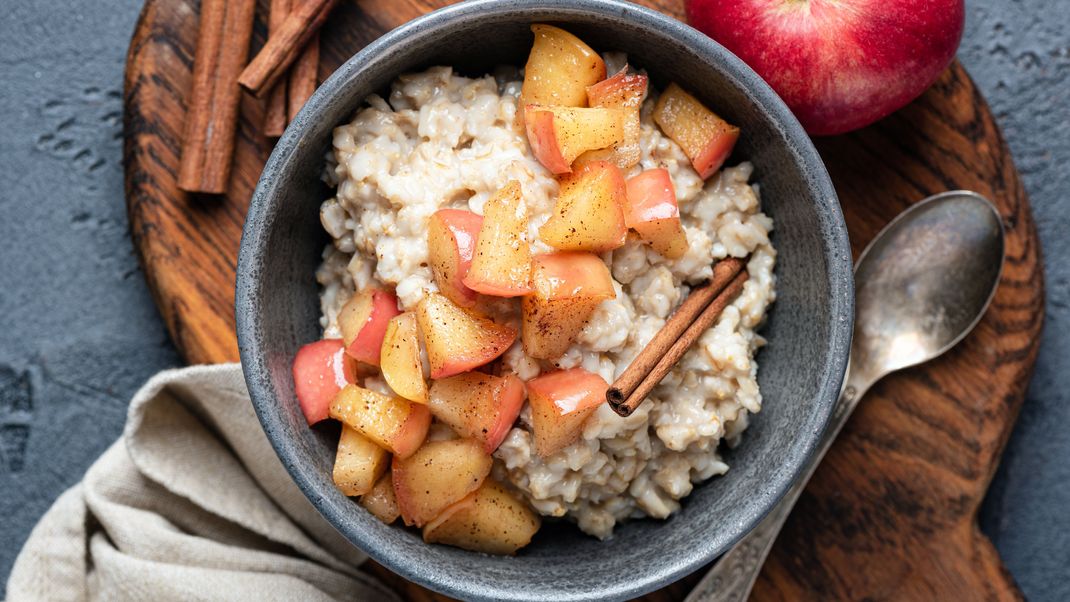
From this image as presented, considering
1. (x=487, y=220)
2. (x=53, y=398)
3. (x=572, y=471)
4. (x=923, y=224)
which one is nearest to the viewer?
(x=487, y=220)

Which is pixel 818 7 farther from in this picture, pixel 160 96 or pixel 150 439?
pixel 150 439

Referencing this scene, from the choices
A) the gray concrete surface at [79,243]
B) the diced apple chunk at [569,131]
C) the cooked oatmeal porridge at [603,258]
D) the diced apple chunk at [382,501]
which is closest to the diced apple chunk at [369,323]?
the cooked oatmeal porridge at [603,258]

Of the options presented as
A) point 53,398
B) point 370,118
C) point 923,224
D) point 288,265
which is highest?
point 370,118

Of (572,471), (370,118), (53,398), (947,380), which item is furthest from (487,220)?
(53,398)

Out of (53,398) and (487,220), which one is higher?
(487,220)

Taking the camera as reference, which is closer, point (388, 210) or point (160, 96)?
point (388, 210)

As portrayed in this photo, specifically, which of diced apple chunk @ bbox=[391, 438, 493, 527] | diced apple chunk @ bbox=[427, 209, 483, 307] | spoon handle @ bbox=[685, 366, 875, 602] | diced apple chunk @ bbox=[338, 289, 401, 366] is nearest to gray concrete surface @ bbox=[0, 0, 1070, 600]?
spoon handle @ bbox=[685, 366, 875, 602]

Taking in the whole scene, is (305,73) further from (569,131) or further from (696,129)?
(696,129)
